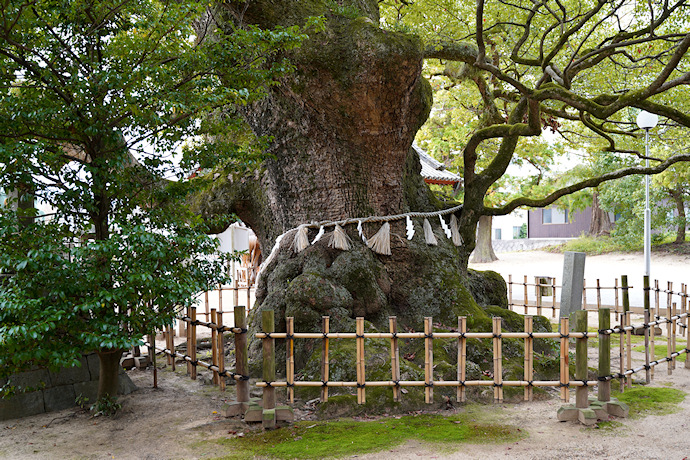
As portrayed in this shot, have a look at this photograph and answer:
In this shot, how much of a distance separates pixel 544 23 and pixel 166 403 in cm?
784

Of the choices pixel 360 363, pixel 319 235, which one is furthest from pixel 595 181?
pixel 360 363

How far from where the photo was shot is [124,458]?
13.8 feet

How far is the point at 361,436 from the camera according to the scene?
459 cm

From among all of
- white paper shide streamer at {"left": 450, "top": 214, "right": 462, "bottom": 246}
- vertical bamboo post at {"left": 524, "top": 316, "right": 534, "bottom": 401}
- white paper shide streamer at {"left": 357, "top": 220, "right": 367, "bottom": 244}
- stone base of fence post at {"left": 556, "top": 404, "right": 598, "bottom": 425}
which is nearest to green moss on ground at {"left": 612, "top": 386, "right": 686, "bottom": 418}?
stone base of fence post at {"left": 556, "top": 404, "right": 598, "bottom": 425}

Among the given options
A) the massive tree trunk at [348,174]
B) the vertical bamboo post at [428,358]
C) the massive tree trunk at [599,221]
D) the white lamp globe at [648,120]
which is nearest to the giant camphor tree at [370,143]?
the massive tree trunk at [348,174]

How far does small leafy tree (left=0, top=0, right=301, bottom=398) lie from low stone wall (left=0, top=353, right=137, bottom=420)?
2.07 feet

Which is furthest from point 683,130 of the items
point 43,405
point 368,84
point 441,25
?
point 43,405

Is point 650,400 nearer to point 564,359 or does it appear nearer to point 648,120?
point 564,359

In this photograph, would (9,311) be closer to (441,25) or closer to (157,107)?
(157,107)

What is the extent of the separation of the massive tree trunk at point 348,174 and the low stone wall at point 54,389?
198 cm

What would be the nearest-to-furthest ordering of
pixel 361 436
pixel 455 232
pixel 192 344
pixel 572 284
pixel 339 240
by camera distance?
pixel 361 436
pixel 192 344
pixel 339 240
pixel 455 232
pixel 572 284

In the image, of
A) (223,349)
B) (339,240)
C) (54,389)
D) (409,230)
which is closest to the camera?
(223,349)

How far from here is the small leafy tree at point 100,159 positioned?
4332 mm

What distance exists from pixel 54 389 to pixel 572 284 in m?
7.12
